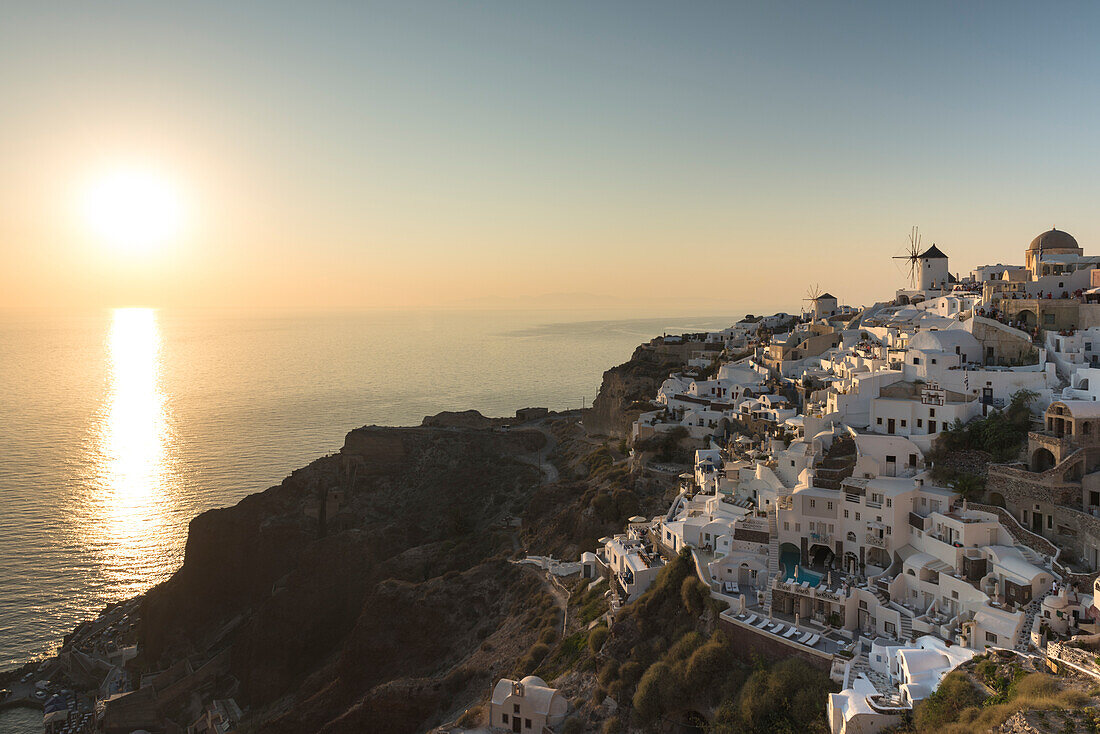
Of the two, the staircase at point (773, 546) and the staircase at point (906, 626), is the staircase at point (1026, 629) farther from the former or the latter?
the staircase at point (773, 546)

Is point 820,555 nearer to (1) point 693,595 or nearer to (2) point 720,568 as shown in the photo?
(2) point 720,568

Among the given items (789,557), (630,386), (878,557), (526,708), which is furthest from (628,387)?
(526,708)

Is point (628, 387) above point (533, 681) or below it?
above

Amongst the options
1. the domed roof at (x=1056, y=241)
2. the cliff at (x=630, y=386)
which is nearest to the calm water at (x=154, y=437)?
the cliff at (x=630, y=386)

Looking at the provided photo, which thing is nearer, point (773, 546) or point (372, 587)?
point (773, 546)

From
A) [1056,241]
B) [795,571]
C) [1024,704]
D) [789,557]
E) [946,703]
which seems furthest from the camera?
[1056,241]

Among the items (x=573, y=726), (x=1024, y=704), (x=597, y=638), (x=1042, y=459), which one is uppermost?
(x=1042, y=459)
